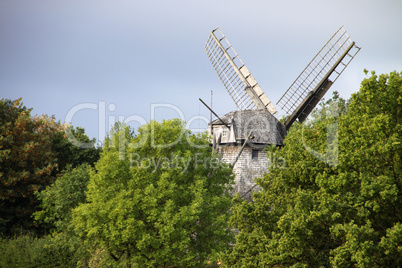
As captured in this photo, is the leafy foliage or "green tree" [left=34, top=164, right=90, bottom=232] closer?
the leafy foliage

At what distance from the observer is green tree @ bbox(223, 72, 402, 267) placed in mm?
14953

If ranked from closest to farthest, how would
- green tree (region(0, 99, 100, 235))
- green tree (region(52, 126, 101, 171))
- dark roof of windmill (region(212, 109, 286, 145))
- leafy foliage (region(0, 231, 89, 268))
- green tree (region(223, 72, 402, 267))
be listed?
green tree (region(223, 72, 402, 267))
leafy foliage (region(0, 231, 89, 268))
dark roof of windmill (region(212, 109, 286, 145))
green tree (region(0, 99, 100, 235))
green tree (region(52, 126, 101, 171))

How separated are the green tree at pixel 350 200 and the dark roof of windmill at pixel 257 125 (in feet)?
45.9

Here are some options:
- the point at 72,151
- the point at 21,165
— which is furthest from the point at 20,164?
the point at 72,151

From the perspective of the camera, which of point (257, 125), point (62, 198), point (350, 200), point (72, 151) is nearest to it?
point (350, 200)

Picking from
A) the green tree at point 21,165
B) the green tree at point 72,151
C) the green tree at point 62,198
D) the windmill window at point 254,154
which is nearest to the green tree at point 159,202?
the windmill window at point 254,154

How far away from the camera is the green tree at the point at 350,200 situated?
49.1ft

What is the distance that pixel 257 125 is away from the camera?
33719mm

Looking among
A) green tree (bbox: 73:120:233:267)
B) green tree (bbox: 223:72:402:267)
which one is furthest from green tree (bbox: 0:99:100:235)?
green tree (bbox: 223:72:402:267)

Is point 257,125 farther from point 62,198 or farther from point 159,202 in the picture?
point 62,198

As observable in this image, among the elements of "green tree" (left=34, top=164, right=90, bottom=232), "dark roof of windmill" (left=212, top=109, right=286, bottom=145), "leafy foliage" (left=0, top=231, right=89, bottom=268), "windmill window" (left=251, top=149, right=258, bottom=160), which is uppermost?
"dark roof of windmill" (left=212, top=109, right=286, bottom=145)

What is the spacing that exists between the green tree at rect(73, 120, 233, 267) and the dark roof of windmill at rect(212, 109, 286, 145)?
549cm

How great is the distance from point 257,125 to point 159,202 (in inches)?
446

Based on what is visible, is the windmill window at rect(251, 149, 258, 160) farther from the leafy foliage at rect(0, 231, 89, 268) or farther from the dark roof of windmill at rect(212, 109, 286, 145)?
the leafy foliage at rect(0, 231, 89, 268)
